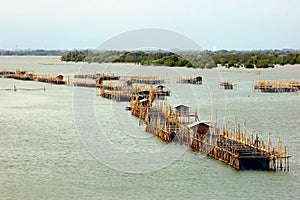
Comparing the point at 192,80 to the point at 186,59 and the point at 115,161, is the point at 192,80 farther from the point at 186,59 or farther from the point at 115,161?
the point at 115,161

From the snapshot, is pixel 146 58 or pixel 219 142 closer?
pixel 219 142

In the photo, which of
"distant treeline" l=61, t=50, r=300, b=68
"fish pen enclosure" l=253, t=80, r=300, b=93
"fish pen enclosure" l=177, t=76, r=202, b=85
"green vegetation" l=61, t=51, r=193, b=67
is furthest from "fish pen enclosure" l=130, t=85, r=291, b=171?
"green vegetation" l=61, t=51, r=193, b=67

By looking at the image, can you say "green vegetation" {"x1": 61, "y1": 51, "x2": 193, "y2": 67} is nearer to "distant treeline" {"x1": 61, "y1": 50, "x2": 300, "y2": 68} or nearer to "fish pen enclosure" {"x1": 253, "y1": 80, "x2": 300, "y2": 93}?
"distant treeline" {"x1": 61, "y1": 50, "x2": 300, "y2": 68}

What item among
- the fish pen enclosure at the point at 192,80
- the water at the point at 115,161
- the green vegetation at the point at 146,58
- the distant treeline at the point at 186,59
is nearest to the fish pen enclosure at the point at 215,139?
the water at the point at 115,161

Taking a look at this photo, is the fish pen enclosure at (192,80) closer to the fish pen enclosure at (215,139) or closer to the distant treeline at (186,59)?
the distant treeline at (186,59)

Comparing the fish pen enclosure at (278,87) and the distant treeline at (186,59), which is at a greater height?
the distant treeline at (186,59)

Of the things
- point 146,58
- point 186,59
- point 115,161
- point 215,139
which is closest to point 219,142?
point 215,139

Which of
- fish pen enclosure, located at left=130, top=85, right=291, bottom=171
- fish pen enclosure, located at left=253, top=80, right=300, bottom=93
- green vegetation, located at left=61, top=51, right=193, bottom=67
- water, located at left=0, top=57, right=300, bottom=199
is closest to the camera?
water, located at left=0, top=57, right=300, bottom=199

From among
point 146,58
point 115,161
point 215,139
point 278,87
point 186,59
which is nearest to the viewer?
point 115,161

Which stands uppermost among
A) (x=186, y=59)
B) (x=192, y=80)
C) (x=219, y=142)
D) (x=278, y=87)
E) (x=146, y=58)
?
(x=146, y=58)

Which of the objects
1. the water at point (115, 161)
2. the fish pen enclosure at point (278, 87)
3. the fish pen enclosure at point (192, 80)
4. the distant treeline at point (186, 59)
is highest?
the distant treeline at point (186, 59)

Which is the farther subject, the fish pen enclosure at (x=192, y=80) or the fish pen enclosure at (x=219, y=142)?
the fish pen enclosure at (x=192, y=80)

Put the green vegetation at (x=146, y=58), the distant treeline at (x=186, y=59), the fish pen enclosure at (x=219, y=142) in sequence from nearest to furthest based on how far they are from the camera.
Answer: the fish pen enclosure at (x=219, y=142)
the distant treeline at (x=186, y=59)
the green vegetation at (x=146, y=58)

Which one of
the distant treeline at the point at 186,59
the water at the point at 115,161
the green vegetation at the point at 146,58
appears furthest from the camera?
the green vegetation at the point at 146,58
